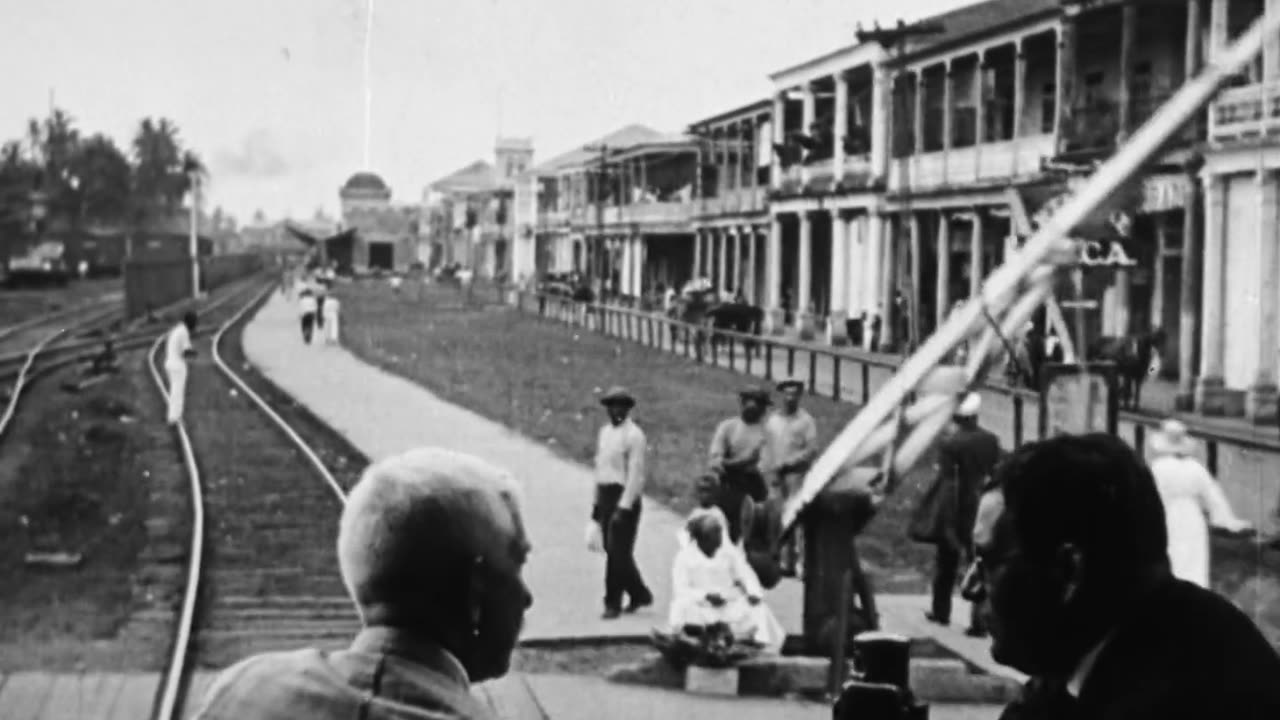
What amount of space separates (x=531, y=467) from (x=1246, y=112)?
1022cm

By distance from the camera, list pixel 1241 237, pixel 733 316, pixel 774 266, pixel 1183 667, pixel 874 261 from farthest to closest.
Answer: pixel 774 266 < pixel 874 261 < pixel 733 316 < pixel 1241 237 < pixel 1183 667

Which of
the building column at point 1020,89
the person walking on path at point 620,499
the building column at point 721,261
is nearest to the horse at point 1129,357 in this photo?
the building column at point 1020,89

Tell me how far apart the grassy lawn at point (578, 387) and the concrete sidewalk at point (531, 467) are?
0.66 m

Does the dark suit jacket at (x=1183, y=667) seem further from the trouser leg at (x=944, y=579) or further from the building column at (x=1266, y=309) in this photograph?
the building column at (x=1266, y=309)

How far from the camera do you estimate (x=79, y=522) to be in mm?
16078

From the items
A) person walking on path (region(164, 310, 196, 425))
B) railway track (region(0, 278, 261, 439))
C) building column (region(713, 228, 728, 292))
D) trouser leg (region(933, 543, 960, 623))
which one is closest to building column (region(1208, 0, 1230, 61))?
person walking on path (region(164, 310, 196, 425))

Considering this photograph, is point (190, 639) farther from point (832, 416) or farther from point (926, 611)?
point (832, 416)

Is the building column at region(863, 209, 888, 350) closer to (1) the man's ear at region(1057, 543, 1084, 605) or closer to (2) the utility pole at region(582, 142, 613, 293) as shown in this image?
(2) the utility pole at region(582, 142, 613, 293)

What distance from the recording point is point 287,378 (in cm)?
3322

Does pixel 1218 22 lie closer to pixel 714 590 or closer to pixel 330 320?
pixel 714 590

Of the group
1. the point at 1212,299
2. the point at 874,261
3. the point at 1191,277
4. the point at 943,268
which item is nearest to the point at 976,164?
the point at 943,268

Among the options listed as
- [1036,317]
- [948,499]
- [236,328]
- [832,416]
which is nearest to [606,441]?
[948,499]

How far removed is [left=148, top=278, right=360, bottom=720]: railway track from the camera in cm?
1094

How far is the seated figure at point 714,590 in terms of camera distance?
9945 millimetres
